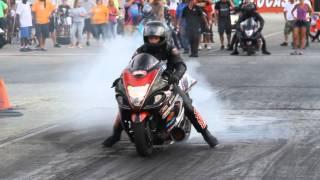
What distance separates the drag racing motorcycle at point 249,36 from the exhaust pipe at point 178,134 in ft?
47.0

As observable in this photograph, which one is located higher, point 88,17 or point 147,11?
point 147,11

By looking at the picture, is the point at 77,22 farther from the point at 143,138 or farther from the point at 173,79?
the point at 143,138

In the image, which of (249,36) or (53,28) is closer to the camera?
(249,36)

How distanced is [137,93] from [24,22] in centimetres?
1872

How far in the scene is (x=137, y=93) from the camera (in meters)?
8.09

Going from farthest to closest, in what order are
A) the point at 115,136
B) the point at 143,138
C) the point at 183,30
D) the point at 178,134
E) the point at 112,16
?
the point at 112,16, the point at 183,30, the point at 115,136, the point at 178,134, the point at 143,138

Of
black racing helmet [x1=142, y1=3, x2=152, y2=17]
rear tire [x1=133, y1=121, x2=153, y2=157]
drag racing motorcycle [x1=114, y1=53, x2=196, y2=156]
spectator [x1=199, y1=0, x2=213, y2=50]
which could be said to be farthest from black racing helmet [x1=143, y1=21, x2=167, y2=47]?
spectator [x1=199, y1=0, x2=213, y2=50]

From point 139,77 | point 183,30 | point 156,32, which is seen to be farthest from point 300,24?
point 139,77

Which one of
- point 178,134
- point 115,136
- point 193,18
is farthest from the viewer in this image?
point 193,18

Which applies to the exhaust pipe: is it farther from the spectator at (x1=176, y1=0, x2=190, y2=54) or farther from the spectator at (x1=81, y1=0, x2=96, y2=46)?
the spectator at (x1=81, y1=0, x2=96, y2=46)

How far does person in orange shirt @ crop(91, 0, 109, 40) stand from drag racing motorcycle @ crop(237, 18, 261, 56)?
7007 millimetres

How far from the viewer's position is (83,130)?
33.9 ft

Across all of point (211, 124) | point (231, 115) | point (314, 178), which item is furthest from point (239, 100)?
point (314, 178)

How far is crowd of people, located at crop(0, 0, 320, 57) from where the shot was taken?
2317 cm
